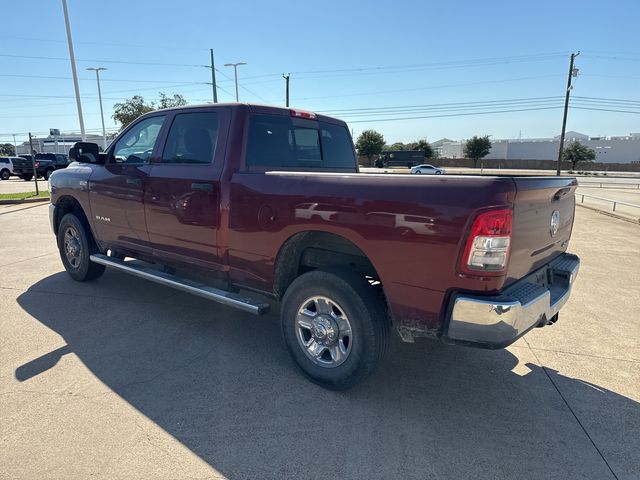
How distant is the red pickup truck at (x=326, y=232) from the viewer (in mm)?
2398

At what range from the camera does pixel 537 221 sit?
2707 mm

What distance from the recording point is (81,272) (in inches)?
214

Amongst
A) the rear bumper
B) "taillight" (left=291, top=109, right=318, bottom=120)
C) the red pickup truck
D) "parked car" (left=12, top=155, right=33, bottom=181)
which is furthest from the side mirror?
"parked car" (left=12, top=155, right=33, bottom=181)

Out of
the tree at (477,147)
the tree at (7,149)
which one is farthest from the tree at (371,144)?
the tree at (7,149)

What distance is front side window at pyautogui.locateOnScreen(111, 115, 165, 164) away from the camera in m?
4.35

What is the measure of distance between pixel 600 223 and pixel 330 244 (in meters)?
11.3

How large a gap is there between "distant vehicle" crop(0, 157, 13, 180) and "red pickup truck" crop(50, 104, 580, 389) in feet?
104

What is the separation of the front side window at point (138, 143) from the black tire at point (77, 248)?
45.8 inches

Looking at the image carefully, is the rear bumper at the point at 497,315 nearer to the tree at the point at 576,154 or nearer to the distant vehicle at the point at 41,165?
the distant vehicle at the point at 41,165

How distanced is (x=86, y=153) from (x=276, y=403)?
12.0 ft

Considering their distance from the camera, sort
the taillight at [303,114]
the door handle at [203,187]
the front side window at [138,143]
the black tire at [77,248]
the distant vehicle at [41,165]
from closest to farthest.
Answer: the door handle at [203,187] < the taillight at [303,114] < the front side window at [138,143] < the black tire at [77,248] < the distant vehicle at [41,165]

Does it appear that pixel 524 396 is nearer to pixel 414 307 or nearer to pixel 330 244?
pixel 414 307

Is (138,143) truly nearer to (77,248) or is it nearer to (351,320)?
(77,248)

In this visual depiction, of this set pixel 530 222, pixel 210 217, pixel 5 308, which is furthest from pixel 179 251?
pixel 530 222
